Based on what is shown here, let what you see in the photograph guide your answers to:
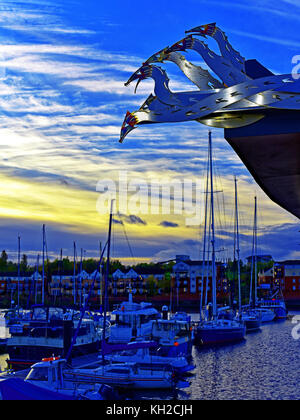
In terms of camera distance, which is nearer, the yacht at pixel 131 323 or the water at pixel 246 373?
the water at pixel 246 373

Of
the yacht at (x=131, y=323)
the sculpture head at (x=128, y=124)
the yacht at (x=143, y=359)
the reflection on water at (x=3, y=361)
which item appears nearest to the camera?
the sculpture head at (x=128, y=124)

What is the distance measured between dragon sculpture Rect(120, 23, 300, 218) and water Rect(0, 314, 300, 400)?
20.7 meters

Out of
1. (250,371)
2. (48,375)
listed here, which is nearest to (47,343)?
(48,375)

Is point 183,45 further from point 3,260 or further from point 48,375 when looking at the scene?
point 3,260

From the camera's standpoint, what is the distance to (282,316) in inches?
2815

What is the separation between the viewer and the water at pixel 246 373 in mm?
26141

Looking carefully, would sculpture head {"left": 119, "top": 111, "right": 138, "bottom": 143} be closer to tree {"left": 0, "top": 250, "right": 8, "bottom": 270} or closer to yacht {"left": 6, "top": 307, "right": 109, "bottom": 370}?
yacht {"left": 6, "top": 307, "right": 109, "bottom": 370}

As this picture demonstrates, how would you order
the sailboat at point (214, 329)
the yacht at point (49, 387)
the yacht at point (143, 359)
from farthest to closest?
1. the sailboat at point (214, 329)
2. the yacht at point (143, 359)
3. the yacht at point (49, 387)

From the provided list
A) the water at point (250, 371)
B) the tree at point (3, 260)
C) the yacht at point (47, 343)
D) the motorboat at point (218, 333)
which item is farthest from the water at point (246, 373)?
the tree at point (3, 260)

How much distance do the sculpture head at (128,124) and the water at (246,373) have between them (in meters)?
20.5

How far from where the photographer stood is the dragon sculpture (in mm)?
6652

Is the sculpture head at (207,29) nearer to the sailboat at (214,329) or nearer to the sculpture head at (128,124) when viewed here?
the sculpture head at (128,124)

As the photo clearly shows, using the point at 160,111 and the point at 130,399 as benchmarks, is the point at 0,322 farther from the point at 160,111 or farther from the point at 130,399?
the point at 160,111
